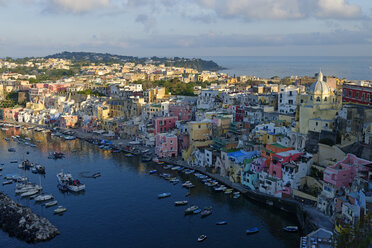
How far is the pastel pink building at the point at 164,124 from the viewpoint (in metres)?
33.7

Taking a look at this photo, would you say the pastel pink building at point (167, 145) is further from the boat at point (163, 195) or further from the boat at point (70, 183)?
the boat at point (70, 183)

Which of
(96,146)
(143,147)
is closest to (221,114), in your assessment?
(143,147)

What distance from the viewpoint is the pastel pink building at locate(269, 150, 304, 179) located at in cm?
2120

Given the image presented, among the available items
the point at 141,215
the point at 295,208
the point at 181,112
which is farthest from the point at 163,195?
the point at 181,112

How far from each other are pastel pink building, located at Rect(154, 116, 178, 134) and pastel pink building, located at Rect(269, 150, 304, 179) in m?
14.0

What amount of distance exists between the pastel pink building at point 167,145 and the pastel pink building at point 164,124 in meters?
3.75

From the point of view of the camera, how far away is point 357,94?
1080 inches

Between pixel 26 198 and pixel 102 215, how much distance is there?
17.0 feet

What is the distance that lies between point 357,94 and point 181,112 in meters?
15.7

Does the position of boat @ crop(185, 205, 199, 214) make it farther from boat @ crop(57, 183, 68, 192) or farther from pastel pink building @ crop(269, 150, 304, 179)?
boat @ crop(57, 183, 68, 192)

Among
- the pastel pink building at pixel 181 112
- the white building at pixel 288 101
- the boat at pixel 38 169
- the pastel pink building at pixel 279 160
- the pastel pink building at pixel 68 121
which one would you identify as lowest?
the boat at pixel 38 169

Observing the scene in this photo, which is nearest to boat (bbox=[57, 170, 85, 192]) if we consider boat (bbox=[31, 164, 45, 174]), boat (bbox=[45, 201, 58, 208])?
boat (bbox=[45, 201, 58, 208])

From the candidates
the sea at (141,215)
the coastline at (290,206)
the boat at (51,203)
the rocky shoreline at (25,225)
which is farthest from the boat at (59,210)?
the coastline at (290,206)

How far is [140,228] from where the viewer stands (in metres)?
18.9
